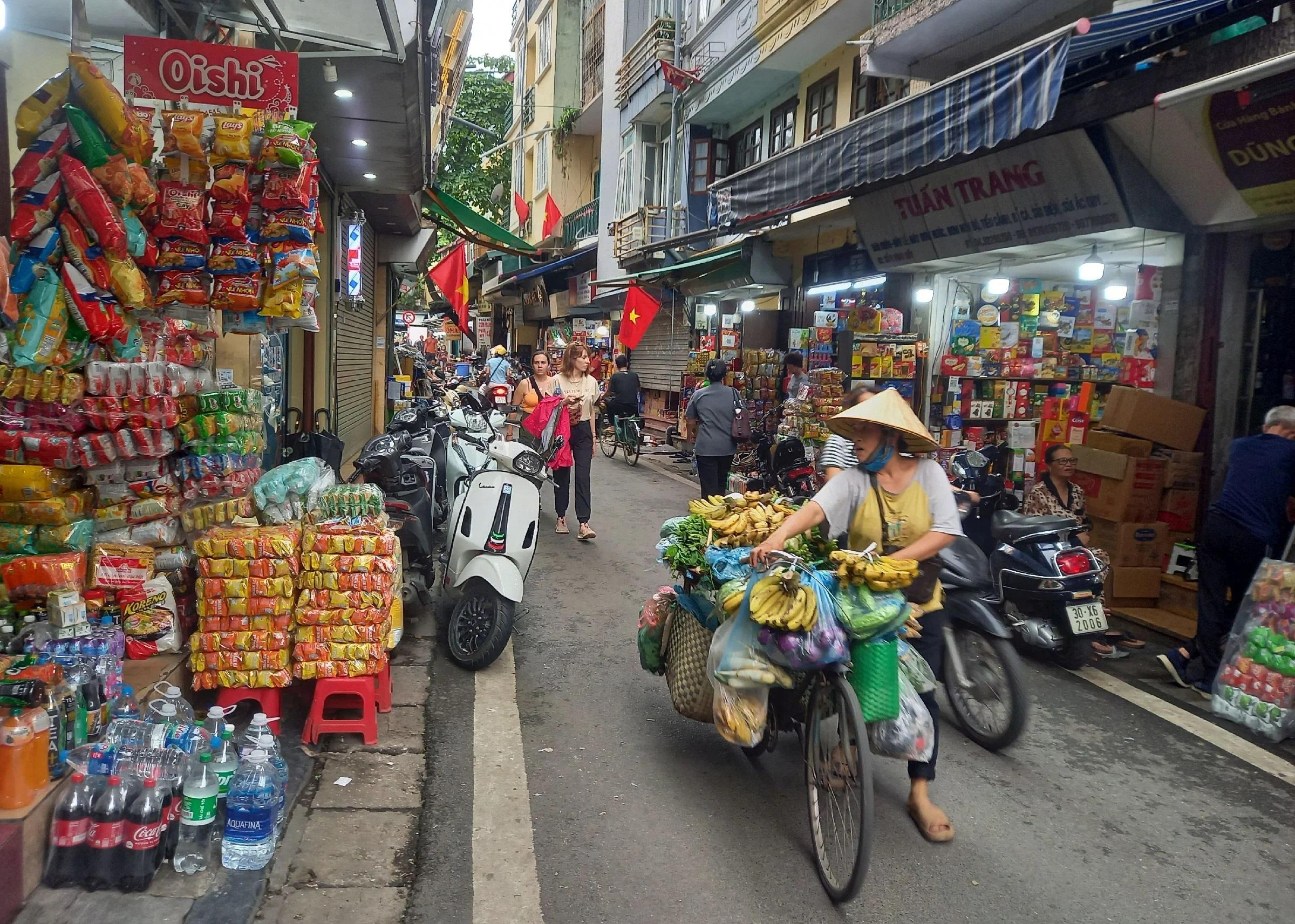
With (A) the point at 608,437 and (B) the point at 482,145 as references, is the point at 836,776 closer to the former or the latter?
(A) the point at 608,437

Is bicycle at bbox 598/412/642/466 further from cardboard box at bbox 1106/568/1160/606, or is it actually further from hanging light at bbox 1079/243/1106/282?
cardboard box at bbox 1106/568/1160/606

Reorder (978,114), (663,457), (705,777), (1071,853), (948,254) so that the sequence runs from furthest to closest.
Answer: (663,457), (948,254), (978,114), (705,777), (1071,853)

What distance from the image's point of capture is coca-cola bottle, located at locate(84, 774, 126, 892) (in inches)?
116

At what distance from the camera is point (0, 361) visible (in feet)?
12.1

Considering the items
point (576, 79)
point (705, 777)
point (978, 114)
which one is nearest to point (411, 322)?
point (576, 79)

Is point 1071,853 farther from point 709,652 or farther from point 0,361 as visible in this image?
point 0,361

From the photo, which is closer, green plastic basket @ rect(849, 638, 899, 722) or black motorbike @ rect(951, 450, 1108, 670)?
green plastic basket @ rect(849, 638, 899, 722)

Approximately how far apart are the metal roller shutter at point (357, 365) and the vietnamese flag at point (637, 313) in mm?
4492

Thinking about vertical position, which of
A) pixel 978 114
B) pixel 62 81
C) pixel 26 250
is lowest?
pixel 26 250

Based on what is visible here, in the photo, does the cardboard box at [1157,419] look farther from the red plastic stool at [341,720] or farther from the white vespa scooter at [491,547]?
the red plastic stool at [341,720]

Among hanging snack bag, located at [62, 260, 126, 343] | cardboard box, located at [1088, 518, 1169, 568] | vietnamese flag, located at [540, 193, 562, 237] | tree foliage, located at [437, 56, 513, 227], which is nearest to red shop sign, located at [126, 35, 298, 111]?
hanging snack bag, located at [62, 260, 126, 343]

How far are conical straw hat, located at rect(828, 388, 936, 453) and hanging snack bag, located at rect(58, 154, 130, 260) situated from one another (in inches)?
124

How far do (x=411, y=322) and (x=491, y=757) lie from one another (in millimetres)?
28219

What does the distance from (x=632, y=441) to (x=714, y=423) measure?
22.2 feet
